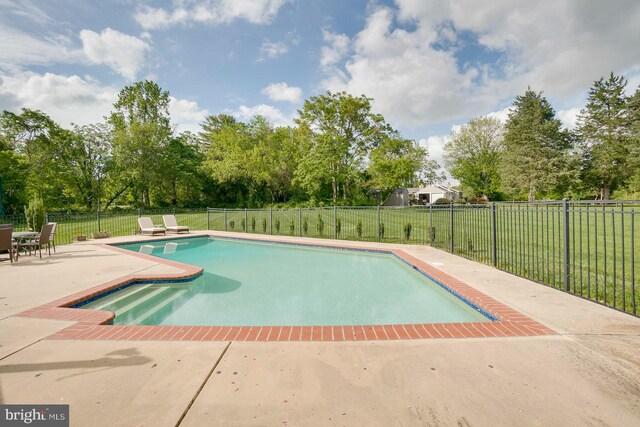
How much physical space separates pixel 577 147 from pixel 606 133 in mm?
2681

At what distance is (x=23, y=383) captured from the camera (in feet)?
7.25

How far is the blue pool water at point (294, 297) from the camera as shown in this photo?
4.59m

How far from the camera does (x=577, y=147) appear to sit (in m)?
32.8

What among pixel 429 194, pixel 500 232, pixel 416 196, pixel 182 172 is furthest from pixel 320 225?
pixel 416 196

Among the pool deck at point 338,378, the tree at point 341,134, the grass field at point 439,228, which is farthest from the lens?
the tree at point 341,134

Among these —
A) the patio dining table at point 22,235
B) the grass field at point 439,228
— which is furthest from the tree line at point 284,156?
the patio dining table at point 22,235

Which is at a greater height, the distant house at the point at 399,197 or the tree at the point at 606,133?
the tree at the point at 606,133

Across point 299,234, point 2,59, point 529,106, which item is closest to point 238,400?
point 299,234

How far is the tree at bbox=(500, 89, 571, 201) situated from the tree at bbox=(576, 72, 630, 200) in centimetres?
232

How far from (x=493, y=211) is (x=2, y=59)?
2337cm

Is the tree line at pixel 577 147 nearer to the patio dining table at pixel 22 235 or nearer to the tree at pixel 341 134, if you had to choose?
the tree at pixel 341 134

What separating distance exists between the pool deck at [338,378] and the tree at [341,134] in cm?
2322

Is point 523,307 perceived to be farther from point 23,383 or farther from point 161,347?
point 23,383

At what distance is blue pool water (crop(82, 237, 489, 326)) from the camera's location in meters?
4.59
